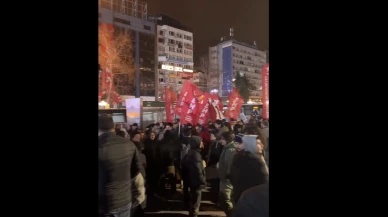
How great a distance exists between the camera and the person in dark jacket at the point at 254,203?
2.00 m

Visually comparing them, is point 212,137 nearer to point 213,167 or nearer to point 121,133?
point 213,167

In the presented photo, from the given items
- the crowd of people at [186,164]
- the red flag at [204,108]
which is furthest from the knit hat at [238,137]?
the red flag at [204,108]

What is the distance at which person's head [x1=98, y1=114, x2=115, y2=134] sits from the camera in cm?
207

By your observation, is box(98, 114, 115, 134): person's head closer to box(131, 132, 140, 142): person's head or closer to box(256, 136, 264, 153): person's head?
box(131, 132, 140, 142): person's head

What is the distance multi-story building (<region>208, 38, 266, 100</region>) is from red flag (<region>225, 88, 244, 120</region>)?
0.22 feet

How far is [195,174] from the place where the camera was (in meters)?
2.07

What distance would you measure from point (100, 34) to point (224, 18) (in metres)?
0.90

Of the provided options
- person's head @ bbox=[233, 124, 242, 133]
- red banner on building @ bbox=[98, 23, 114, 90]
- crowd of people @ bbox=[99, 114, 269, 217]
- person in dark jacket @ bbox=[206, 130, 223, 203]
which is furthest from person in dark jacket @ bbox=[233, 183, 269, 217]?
red banner on building @ bbox=[98, 23, 114, 90]

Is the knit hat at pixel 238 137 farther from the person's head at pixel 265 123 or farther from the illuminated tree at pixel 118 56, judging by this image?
the illuminated tree at pixel 118 56

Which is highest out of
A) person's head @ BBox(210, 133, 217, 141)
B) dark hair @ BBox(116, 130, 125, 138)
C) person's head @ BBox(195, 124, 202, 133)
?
person's head @ BBox(195, 124, 202, 133)

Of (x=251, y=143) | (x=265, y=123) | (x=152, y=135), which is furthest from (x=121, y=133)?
(x=265, y=123)
